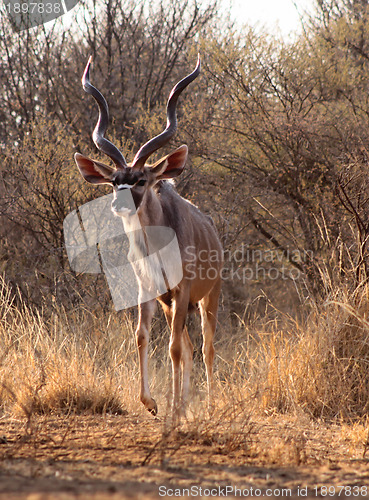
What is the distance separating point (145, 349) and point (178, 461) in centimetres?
176

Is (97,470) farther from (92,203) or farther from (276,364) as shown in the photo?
(92,203)

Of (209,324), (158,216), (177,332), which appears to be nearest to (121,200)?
(158,216)

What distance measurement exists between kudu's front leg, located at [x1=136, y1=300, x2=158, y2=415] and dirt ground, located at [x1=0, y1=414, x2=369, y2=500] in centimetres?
27

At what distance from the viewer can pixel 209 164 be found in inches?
355

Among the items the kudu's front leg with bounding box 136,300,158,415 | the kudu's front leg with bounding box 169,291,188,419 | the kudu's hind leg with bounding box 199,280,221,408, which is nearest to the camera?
the kudu's front leg with bounding box 136,300,158,415

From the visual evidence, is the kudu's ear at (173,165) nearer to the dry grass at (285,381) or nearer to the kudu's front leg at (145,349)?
the kudu's front leg at (145,349)

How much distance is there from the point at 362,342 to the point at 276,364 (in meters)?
0.67

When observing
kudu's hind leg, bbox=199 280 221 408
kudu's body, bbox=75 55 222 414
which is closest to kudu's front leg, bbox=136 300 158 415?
kudu's body, bbox=75 55 222 414

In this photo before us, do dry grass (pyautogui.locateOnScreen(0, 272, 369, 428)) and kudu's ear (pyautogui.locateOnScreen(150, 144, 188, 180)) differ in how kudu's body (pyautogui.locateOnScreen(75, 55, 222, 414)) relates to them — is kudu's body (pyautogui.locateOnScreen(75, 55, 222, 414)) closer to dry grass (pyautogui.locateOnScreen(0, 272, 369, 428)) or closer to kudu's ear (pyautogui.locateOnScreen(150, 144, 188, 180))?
kudu's ear (pyautogui.locateOnScreen(150, 144, 188, 180))

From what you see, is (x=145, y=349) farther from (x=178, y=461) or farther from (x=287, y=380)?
(x=178, y=461)

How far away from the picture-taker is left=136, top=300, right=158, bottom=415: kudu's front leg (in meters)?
4.59

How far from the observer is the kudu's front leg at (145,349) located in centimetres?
459

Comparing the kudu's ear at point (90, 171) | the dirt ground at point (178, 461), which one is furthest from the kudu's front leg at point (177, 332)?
the kudu's ear at point (90, 171)

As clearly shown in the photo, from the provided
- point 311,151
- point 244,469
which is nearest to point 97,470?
point 244,469
